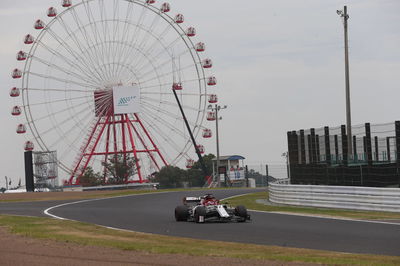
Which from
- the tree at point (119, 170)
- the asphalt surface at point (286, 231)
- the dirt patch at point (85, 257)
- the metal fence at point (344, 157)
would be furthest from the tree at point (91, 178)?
the dirt patch at point (85, 257)

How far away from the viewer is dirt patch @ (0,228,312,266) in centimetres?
1172

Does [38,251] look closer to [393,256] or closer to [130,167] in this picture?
[393,256]

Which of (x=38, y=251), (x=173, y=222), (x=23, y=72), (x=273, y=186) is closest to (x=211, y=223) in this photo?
(x=173, y=222)

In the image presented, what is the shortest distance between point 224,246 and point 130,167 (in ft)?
237

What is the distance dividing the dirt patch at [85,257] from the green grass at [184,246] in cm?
43

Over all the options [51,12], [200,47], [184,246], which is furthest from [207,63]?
[184,246]

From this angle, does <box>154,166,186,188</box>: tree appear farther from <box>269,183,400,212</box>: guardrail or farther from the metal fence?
<box>269,183,400,212</box>: guardrail

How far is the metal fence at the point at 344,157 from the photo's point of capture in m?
25.3

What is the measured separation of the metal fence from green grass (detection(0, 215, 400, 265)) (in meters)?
9.47

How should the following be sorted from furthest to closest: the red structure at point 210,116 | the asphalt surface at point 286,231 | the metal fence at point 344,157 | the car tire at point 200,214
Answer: the red structure at point 210,116
the metal fence at point 344,157
the car tire at point 200,214
the asphalt surface at point 286,231

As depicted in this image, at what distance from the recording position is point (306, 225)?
1931 cm

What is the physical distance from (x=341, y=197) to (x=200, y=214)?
6361 millimetres

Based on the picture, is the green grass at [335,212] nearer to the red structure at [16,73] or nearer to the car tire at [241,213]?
the car tire at [241,213]

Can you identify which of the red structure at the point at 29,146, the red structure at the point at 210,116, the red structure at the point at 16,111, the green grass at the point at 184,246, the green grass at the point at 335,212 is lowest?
the green grass at the point at 335,212
